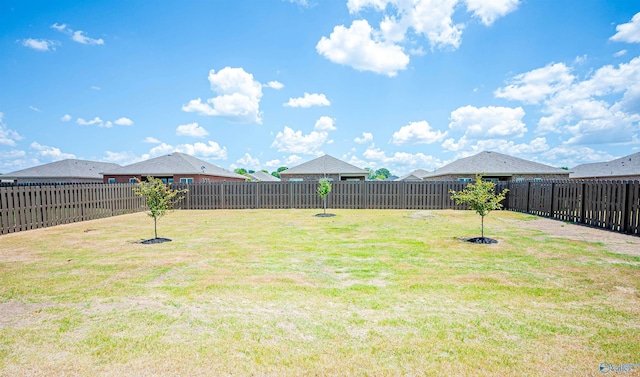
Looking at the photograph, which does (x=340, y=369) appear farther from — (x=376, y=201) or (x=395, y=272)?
(x=376, y=201)

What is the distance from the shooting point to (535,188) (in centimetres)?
1734

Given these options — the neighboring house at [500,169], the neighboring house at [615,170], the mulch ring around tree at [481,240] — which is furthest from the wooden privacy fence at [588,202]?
the neighboring house at [615,170]

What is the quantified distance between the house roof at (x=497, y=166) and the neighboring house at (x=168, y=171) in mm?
27603

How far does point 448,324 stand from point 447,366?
912 millimetres

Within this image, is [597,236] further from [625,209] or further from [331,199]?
[331,199]

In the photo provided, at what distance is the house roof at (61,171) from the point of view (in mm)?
42031

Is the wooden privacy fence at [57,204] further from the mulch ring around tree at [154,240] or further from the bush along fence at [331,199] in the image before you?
the mulch ring around tree at [154,240]

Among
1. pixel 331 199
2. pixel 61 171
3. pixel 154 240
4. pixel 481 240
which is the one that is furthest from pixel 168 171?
→ pixel 481 240

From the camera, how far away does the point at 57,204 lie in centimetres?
1388

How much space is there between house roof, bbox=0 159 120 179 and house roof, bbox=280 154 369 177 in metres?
25.9

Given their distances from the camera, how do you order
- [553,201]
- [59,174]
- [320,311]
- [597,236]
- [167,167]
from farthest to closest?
[59,174] → [167,167] → [553,201] → [597,236] → [320,311]

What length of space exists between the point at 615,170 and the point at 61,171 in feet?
222

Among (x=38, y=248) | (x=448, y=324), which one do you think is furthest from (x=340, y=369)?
(x=38, y=248)

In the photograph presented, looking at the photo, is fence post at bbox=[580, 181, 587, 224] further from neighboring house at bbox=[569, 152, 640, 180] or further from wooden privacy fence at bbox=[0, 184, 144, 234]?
neighboring house at bbox=[569, 152, 640, 180]
